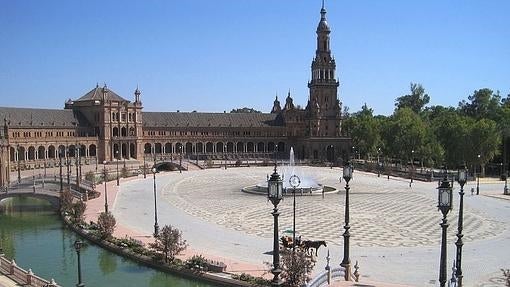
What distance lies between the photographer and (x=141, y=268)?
33250 millimetres

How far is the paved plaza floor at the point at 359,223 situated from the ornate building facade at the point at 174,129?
33745mm

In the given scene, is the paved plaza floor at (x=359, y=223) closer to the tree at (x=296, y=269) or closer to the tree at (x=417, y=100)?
the tree at (x=296, y=269)

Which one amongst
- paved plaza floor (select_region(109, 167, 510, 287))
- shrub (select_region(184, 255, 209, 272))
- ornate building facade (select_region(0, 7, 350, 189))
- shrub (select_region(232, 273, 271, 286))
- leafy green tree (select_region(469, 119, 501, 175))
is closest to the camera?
shrub (select_region(232, 273, 271, 286))

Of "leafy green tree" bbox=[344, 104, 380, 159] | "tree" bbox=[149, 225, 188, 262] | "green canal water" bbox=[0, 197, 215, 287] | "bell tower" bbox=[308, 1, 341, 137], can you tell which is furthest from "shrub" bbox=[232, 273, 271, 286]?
"bell tower" bbox=[308, 1, 341, 137]

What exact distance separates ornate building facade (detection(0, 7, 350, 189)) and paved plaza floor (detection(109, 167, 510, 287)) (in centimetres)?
3374

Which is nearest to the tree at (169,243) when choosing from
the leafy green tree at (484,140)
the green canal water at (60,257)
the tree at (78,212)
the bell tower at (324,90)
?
the green canal water at (60,257)

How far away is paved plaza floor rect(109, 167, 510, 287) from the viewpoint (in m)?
30.6

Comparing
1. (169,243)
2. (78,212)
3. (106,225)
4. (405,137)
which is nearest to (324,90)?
(405,137)

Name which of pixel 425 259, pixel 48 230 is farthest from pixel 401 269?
pixel 48 230

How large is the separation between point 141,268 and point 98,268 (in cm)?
332

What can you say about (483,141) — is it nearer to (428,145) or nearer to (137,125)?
(428,145)

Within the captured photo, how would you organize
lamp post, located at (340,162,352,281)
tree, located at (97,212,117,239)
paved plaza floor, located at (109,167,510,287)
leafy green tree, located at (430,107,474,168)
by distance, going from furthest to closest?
1. leafy green tree, located at (430,107,474,168)
2. tree, located at (97,212,117,239)
3. paved plaza floor, located at (109,167,510,287)
4. lamp post, located at (340,162,352,281)

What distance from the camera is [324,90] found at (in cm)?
12188

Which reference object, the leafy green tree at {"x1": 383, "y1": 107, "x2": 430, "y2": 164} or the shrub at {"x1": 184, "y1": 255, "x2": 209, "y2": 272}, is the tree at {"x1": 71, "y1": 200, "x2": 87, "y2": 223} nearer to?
the shrub at {"x1": 184, "y1": 255, "x2": 209, "y2": 272}
